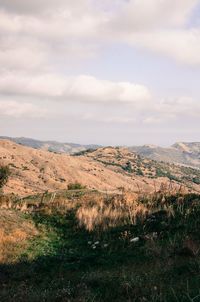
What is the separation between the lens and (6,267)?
52.2 ft

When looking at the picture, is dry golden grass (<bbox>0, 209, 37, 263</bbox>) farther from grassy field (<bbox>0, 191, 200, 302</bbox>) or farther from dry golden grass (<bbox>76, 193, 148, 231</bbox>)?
dry golden grass (<bbox>76, 193, 148, 231</bbox>)

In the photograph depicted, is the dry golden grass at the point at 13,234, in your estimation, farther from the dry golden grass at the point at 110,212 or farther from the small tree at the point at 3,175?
the small tree at the point at 3,175

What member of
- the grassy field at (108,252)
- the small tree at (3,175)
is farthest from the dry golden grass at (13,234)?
the small tree at (3,175)

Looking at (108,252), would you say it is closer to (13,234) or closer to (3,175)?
(13,234)

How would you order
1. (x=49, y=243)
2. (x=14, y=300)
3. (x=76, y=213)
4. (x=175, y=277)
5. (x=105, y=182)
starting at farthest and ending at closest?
(x=105, y=182)
(x=76, y=213)
(x=49, y=243)
(x=175, y=277)
(x=14, y=300)

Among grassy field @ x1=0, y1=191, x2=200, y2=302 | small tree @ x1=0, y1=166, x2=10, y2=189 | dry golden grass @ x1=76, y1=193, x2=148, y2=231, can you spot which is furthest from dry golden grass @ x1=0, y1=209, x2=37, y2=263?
small tree @ x1=0, y1=166, x2=10, y2=189

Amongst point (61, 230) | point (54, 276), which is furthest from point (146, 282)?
point (61, 230)

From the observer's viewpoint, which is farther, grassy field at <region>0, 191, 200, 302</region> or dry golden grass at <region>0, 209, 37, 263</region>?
dry golden grass at <region>0, 209, 37, 263</region>

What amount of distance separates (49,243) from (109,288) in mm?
10577

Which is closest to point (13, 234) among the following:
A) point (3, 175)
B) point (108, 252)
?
point (108, 252)

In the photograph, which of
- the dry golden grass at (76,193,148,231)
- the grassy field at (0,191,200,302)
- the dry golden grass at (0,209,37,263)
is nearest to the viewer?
the grassy field at (0,191,200,302)

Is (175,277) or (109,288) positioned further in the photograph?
(175,277)

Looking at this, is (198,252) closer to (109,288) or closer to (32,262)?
(109,288)

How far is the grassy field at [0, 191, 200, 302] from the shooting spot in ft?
33.0
